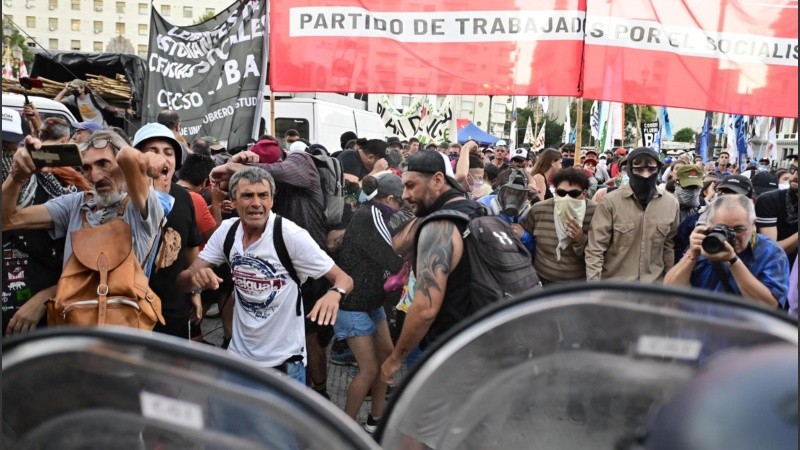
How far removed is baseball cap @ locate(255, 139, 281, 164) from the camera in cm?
569

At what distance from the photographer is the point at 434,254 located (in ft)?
11.1

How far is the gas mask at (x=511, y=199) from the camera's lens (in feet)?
18.3

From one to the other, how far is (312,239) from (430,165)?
31.8 inches

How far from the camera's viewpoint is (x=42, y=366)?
109cm

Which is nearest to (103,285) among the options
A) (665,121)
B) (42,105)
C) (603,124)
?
(42,105)

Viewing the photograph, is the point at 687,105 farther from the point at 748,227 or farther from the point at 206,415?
the point at 206,415

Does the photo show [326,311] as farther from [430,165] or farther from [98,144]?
[98,144]

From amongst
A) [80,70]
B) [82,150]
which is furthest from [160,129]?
[80,70]

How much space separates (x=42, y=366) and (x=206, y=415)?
0.87 ft

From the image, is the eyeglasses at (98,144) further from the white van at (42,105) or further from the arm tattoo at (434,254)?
the white van at (42,105)

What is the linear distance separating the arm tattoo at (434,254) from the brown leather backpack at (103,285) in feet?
3.73

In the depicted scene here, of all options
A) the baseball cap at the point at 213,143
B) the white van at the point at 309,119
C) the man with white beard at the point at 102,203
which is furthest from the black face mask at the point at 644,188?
the white van at the point at 309,119

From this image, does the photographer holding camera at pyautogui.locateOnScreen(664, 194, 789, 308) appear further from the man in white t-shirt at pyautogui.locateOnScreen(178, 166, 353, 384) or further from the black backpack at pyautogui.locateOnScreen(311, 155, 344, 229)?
the black backpack at pyautogui.locateOnScreen(311, 155, 344, 229)

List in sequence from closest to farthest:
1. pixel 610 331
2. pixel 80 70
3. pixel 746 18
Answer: pixel 610 331 → pixel 746 18 → pixel 80 70
